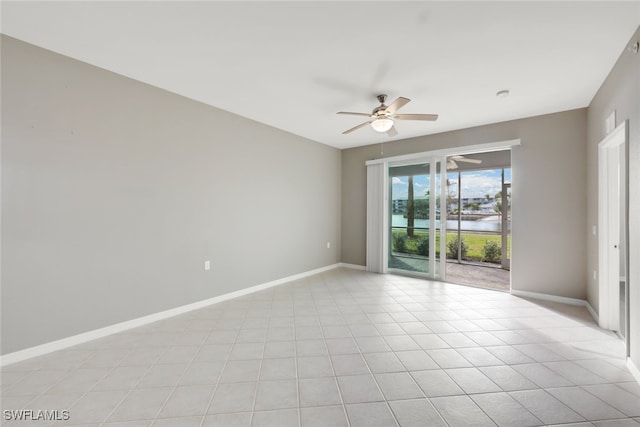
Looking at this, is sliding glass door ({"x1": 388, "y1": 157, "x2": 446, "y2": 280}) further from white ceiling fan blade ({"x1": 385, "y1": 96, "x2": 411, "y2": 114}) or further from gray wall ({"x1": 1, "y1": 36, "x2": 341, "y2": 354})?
gray wall ({"x1": 1, "y1": 36, "x2": 341, "y2": 354})

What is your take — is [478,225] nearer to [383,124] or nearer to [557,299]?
[557,299]

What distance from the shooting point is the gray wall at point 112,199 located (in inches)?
84.6


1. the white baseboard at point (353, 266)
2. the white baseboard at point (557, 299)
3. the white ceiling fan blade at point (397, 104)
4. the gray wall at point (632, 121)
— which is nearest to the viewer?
the gray wall at point (632, 121)

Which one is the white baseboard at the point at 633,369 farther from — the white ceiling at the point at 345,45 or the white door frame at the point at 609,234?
the white ceiling at the point at 345,45

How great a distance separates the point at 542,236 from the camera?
3.76 m

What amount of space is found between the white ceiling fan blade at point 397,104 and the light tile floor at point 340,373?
239 cm

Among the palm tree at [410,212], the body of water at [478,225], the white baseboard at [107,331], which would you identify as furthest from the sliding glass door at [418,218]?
the white baseboard at [107,331]

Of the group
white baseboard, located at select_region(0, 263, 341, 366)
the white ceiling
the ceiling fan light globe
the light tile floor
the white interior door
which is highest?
the white ceiling

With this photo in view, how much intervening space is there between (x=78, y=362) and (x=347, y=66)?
354 centimetres

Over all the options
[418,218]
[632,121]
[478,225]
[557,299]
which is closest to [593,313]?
[557,299]

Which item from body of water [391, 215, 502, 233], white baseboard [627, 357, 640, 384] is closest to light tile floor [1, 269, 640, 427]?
white baseboard [627, 357, 640, 384]

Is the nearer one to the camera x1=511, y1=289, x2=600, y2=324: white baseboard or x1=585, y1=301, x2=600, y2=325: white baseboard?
x1=585, y1=301, x2=600, y2=325: white baseboard

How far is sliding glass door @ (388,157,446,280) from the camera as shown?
15.4ft

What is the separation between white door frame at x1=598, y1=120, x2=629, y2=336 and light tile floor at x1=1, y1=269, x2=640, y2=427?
0.27 m
